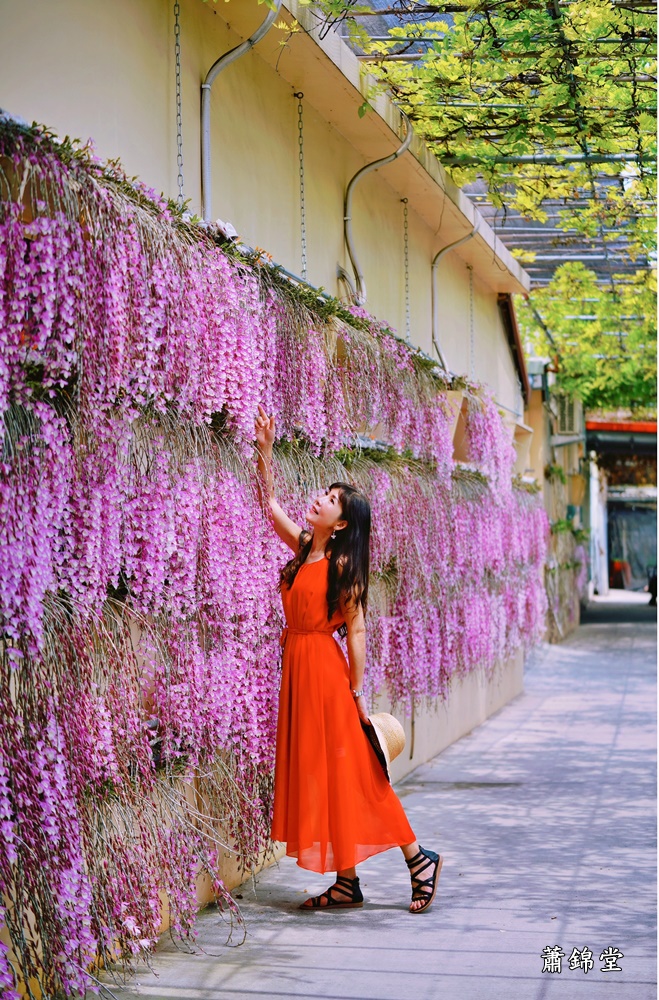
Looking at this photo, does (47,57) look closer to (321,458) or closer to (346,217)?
(321,458)

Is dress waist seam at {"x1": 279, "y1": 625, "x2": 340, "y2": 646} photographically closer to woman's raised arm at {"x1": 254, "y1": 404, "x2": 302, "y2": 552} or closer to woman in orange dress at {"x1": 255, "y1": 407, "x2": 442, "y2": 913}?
woman in orange dress at {"x1": 255, "y1": 407, "x2": 442, "y2": 913}

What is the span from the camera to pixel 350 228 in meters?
6.51

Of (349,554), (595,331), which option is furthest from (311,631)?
(595,331)

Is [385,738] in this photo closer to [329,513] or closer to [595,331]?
[329,513]

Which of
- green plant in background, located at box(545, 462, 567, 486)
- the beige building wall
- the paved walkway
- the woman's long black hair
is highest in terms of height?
the beige building wall

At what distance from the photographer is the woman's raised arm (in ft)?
14.7

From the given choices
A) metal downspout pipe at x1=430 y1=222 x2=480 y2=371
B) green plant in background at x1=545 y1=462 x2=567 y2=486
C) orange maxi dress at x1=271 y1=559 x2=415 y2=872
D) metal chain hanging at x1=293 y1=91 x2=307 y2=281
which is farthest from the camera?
green plant in background at x1=545 y1=462 x2=567 y2=486

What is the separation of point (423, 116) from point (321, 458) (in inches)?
95.7

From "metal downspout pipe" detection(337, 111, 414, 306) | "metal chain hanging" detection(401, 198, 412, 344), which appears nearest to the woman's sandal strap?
"metal downspout pipe" detection(337, 111, 414, 306)

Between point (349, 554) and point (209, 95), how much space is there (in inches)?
71.7

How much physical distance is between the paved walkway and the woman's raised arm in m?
1.37

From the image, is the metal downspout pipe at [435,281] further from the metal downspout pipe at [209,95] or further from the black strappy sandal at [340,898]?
the black strappy sandal at [340,898]

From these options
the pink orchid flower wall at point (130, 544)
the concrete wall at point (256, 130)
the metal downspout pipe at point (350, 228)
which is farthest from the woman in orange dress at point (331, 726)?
the metal downspout pipe at point (350, 228)

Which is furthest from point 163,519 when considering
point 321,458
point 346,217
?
point 346,217
